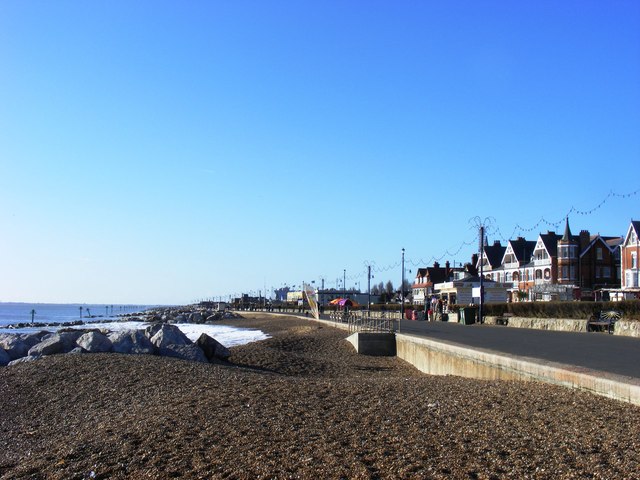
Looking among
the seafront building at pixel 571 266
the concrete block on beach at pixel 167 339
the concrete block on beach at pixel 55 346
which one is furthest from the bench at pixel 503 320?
the concrete block on beach at pixel 55 346

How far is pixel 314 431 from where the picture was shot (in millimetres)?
7289

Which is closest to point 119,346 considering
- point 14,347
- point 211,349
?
point 211,349

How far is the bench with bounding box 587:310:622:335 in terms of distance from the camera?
27233 millimetres

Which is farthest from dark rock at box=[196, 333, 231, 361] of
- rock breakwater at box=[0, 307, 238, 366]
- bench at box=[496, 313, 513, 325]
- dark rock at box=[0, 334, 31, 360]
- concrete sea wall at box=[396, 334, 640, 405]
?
bench at box=[496, 313, 513, 325]

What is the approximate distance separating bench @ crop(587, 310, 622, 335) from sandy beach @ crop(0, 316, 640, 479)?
18.4 meters

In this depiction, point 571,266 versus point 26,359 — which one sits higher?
point 571,266

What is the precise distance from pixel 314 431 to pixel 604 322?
2419 centimetres

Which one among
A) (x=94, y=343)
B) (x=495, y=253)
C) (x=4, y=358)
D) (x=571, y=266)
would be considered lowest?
(x=4, y=358)

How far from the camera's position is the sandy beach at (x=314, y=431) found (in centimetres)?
591

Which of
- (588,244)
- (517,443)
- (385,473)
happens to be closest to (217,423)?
(385,473)

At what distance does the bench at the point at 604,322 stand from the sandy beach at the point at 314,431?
726 inches

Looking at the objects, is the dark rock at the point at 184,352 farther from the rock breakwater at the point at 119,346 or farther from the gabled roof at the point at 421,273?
the gabled roof at the point at 421,273

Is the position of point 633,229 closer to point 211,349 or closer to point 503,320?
point 503,320

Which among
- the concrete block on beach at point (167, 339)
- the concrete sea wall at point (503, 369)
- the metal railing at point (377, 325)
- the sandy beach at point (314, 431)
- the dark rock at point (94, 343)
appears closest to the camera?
the sandy beach at point (314, 431)
